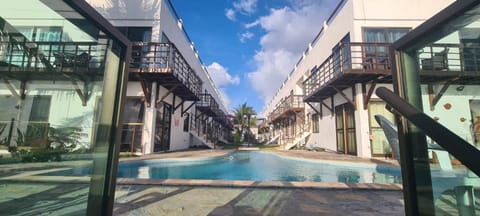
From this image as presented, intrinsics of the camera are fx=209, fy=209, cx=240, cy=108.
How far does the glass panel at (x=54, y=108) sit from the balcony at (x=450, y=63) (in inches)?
83.7

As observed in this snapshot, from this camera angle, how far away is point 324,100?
41.3 feet

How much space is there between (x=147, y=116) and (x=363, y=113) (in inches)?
366

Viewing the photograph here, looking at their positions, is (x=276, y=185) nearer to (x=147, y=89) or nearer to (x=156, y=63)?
(x=156, y=63)

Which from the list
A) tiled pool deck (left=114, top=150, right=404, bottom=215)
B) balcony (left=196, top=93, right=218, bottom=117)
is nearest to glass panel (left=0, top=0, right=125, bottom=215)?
tiled pool deck (left=114, top=150, right=404, bottom=215)

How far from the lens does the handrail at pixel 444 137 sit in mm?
727

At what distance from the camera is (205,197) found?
117 inches

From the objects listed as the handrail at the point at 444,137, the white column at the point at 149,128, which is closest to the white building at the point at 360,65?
the handrail at the point at 444,137

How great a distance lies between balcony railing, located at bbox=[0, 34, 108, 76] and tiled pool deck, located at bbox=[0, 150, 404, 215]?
0.56 metres

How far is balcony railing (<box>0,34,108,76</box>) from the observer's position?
3.55 ft

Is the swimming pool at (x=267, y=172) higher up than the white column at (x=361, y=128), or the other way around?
the white column at (x=361, y=128)

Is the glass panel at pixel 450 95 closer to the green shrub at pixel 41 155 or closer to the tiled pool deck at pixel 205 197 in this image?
the tiled pool deck at pixel 205 197

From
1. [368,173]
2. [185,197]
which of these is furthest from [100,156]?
[368,173]

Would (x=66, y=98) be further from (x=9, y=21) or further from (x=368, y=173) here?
(x=368, y=173)

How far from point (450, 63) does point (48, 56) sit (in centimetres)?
254
